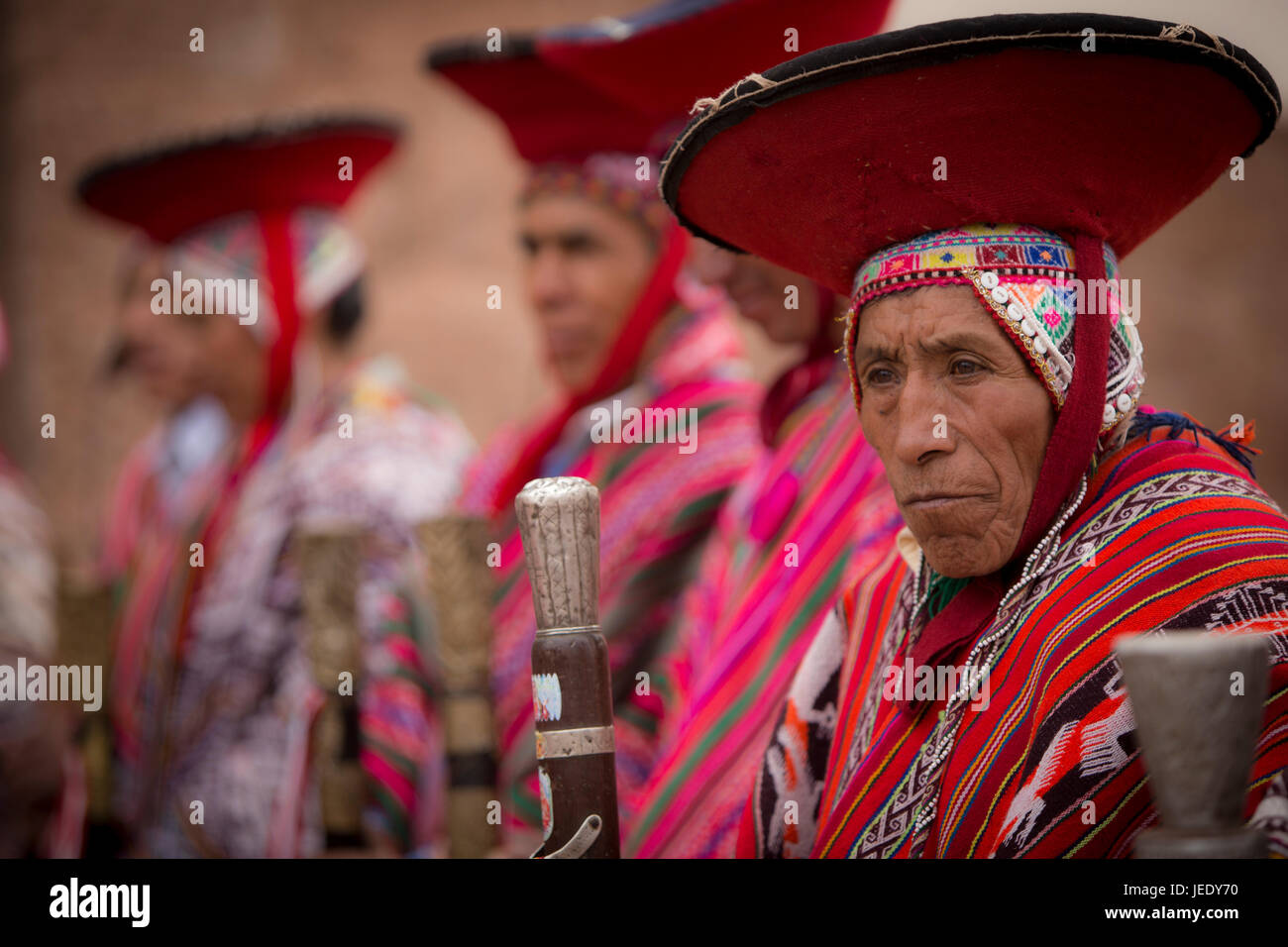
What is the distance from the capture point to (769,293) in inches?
131

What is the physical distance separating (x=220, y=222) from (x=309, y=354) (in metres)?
0.58

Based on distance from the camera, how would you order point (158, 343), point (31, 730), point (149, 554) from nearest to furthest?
point (31, 730) < point (158, 343) < point (149, 554)

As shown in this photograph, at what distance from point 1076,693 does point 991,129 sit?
0.75m

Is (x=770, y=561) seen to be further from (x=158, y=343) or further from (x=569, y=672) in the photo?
(x=158, y=343)

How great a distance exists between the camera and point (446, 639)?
10.7 ft

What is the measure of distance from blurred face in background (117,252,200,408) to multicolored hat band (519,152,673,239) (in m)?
1.88

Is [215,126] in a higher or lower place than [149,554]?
higher

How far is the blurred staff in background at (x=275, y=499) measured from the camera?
14.2ft

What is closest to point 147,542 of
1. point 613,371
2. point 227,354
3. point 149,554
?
point 149,554

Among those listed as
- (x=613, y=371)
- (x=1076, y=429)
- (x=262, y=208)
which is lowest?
(x=1076, y=429)

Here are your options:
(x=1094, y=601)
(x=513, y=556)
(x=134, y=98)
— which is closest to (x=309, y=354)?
(x=513, y=556)

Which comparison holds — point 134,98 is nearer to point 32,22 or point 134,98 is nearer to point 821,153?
point 32,22

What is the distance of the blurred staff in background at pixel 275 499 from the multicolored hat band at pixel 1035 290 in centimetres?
247

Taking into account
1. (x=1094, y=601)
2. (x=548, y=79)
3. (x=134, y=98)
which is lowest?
(x=1094, y=601)
